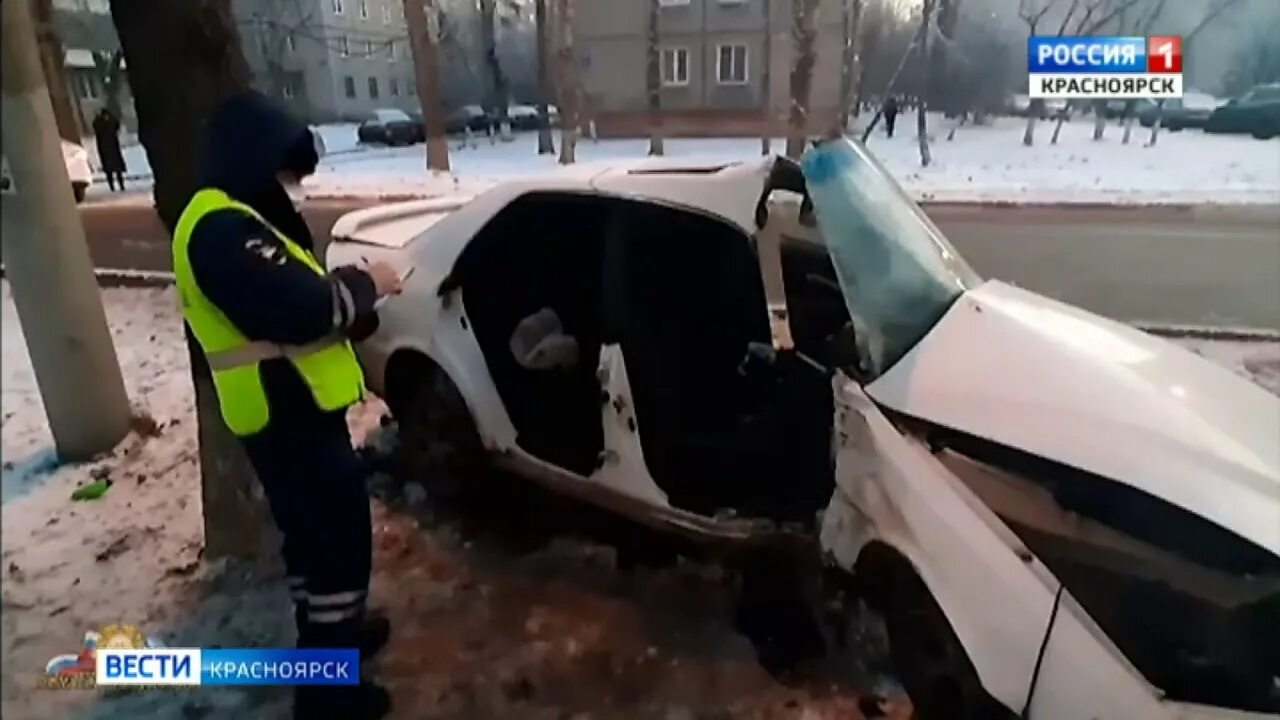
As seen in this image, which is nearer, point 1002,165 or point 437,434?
point 437,434

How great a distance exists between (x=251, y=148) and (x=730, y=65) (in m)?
1.43

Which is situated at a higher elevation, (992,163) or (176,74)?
(176,74)

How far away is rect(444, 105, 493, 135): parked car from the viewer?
279 centimetres

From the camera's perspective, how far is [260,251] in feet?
5.77

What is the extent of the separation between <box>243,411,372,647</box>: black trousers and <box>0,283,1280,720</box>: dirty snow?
272 millimetres

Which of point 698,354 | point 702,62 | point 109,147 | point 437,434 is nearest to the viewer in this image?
point 109,147

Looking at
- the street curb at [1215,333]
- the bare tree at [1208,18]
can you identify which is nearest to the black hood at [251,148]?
the bare tree at [1208,18]

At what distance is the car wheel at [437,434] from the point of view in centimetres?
290

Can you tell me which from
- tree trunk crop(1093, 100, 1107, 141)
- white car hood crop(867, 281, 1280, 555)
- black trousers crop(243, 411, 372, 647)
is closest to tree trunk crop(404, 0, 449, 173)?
black trousers crop(243, 411, 372, 647)

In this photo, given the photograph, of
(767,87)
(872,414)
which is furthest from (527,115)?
(872,414)

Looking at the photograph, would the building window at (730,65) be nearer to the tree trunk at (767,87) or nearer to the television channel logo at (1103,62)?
the tree trunk at (767,87)

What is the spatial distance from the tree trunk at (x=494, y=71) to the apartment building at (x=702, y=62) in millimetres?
260

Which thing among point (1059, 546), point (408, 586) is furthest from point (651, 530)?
point (1059, 546)

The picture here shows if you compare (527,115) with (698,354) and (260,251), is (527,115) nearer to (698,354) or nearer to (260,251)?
(698,354)
